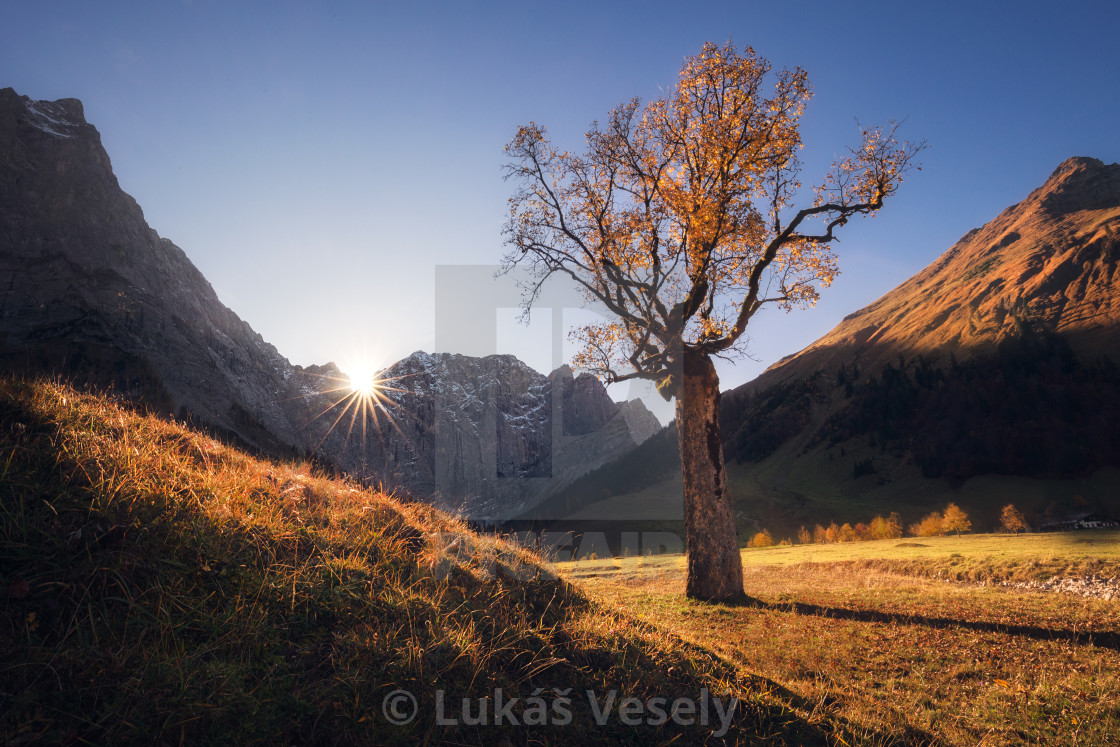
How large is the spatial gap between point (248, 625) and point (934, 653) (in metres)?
10.7

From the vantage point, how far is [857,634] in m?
9.76

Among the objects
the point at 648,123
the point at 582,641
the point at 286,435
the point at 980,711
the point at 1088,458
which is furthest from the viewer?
the point at 286,435

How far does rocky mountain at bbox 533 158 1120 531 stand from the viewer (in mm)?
110875

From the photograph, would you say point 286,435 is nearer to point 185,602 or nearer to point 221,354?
point 221,354

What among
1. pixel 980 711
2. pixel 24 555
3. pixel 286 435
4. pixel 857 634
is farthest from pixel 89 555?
pixel 286 435

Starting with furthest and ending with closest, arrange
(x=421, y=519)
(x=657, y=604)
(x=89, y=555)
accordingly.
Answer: (x=657, y=604)
(x=421, y=519)
(x=89, y=555)

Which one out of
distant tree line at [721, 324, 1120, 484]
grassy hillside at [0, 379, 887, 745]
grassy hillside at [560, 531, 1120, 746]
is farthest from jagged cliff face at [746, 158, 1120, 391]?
grassy hillside at [0, 379, 887, 745]

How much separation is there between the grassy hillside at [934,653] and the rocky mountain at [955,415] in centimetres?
11012

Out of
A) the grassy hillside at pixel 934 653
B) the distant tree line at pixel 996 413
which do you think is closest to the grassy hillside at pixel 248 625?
the grassy hillside at pixel 934 653

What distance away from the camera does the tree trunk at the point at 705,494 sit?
1360cm

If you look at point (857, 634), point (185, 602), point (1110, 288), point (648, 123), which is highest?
point (1110, 288)

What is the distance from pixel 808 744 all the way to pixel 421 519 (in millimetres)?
6557

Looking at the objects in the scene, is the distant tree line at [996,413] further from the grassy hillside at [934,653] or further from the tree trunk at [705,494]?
the tree trunk at [705,494]

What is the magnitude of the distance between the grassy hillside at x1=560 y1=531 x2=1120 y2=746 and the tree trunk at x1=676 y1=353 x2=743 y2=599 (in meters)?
1.03
